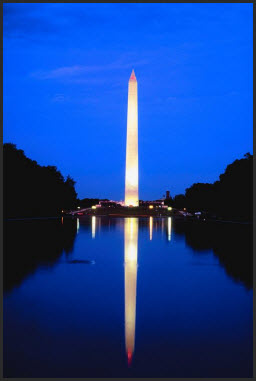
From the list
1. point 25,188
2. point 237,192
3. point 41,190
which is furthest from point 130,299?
point 41,190

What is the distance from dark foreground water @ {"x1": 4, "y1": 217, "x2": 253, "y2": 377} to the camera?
18.5ft

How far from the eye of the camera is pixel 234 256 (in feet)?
57.2

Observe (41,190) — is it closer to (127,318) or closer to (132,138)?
(132,138)

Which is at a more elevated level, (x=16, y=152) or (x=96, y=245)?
→ (x=16, y=152)

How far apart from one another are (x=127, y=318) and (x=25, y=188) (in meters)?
45.5

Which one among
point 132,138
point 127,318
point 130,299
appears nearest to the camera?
point 127,318

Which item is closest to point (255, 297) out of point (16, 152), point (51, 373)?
point (51, 373)

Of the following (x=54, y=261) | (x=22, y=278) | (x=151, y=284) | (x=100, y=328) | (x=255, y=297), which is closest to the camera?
(x=100, y=328)

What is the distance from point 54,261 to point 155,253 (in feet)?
13.5

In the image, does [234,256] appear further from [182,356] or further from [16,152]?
[16,152]

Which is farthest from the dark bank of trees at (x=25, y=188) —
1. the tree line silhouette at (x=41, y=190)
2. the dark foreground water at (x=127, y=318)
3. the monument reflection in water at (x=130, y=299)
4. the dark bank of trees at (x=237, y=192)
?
the dark foreground water at (x=127, y=318)

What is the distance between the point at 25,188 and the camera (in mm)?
51969

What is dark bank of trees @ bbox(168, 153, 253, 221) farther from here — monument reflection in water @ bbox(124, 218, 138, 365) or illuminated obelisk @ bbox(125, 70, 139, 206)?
monument reflection in water @ bbox(124, 218, 138, 365)

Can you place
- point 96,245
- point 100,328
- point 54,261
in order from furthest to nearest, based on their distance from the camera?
1. point 96,245
2. point 54,261
3. point 100,328
